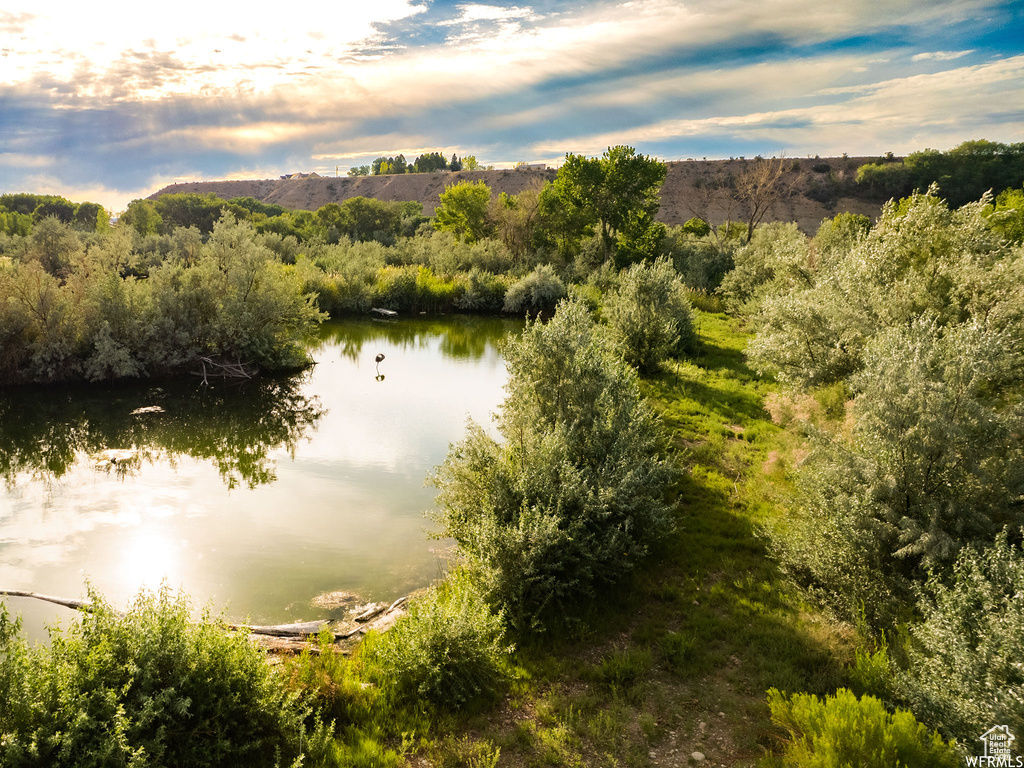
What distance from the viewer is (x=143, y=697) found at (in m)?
3.86

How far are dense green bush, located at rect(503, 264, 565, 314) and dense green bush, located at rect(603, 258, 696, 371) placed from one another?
14012 mm

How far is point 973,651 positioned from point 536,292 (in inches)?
1180

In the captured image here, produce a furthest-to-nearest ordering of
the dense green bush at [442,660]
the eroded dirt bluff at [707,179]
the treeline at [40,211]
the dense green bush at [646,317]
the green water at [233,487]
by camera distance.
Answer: the eroded dirt bluff at [707,179] → the treeline at [40,211] → the dense green bush at [646,317] → the green water at [233,487] → the dense green bush at [442,660]

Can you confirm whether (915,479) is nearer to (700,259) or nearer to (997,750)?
(997,750)

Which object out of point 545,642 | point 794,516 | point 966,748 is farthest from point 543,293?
point 966,748

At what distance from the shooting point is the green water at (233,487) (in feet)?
27.0

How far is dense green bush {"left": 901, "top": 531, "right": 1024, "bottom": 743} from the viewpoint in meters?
3.81

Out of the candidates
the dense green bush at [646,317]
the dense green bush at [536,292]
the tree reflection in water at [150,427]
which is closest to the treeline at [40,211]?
the dense green bush at [536,292]

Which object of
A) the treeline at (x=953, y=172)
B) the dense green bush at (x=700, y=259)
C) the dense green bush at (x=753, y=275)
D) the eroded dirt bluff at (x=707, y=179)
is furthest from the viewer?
the eroded dirt bluff at (x=707, y=179)

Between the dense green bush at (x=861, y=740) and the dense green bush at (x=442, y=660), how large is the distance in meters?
2.86

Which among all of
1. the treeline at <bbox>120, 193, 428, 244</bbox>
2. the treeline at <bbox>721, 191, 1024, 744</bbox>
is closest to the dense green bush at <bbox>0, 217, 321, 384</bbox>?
the treeline at <bbox>721, 191, 1024, 744</bbox>

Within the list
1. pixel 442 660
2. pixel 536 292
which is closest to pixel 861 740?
pixel 442 660

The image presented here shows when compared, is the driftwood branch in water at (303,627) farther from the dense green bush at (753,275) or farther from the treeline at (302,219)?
the treeline at (302,219)

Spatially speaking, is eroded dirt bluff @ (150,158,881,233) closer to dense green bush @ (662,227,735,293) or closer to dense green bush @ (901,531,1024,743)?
dense green bush @ (662,227,735,293)
